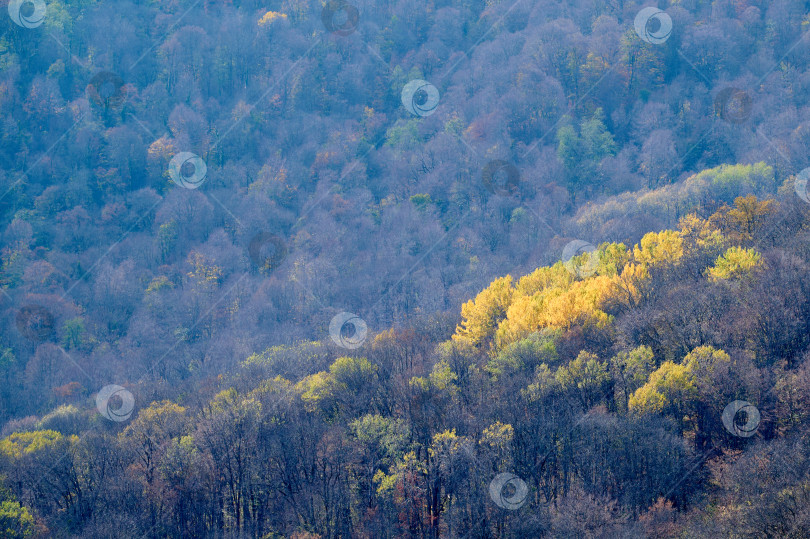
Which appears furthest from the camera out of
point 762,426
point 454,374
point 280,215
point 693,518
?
point 280,215

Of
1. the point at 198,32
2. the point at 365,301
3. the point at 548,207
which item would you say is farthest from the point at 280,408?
the point at 198,32

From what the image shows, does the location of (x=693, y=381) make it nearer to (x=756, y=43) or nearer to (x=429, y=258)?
(x=429, y=258)

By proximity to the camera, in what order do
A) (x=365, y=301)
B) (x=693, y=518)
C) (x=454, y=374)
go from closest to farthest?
(x=693, y=518) → (x=454, y=374) → (x=365, y=301)

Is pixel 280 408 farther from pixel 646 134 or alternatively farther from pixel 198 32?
pixel 198 32

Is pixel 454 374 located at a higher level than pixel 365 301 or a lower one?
lower

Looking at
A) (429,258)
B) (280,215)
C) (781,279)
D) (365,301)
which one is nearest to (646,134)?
(429,258)

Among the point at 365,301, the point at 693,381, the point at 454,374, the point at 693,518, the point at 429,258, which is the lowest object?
the point at 693,518

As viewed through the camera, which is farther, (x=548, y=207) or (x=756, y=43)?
(x=756, y=43)
